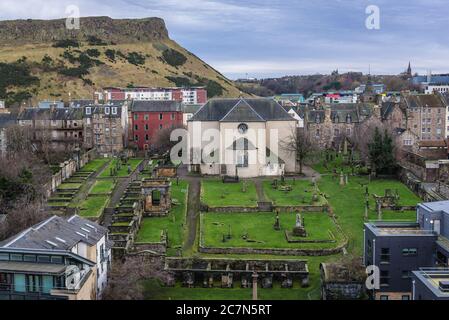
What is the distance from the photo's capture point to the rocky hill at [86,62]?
13638 centimetres

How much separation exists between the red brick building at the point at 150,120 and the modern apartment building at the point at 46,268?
56008 mm

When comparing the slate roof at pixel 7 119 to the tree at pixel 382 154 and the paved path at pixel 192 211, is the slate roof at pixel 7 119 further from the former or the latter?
the tree at pixel 382 154

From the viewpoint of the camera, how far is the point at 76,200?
5262 centimetres

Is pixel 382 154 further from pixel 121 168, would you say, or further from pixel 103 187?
pixel 121 168

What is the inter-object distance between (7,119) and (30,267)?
60.7 m

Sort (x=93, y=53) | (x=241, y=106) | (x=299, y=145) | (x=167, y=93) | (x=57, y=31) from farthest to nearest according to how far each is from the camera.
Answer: (x=57, y=31), (x=93, y=53), (x=167, y=93), (x=241, y=106), (x=299, y=145)

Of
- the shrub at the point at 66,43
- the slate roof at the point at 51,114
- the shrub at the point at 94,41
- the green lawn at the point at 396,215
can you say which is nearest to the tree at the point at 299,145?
the green lawn at the point at 396,215

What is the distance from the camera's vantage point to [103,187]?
5756 centimetres

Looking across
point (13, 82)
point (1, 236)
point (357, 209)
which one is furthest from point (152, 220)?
point (13, 82)

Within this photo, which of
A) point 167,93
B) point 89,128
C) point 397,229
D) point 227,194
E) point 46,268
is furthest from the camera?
point 167,93

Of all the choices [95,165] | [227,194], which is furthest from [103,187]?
[95,165]

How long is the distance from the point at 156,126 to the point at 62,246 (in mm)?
58247

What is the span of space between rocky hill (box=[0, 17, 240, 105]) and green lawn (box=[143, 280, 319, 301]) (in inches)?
3814

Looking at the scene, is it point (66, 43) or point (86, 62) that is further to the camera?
point (66, 43)
